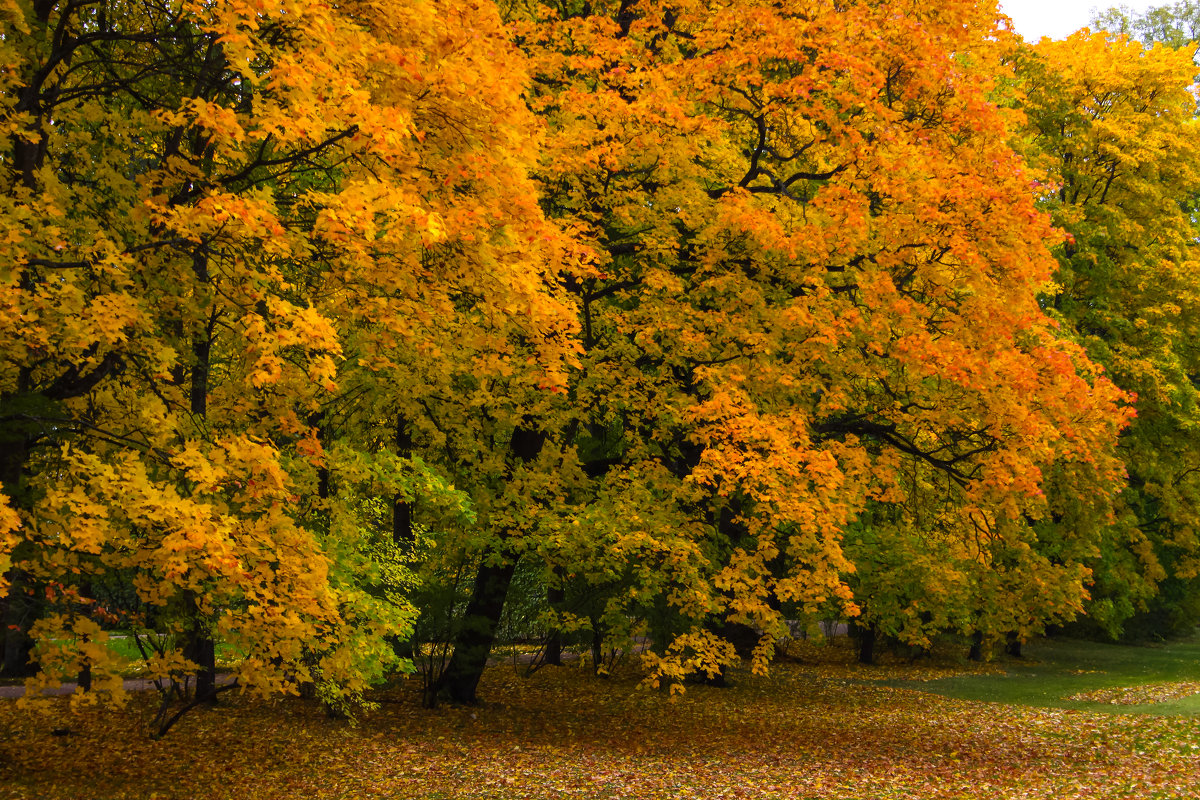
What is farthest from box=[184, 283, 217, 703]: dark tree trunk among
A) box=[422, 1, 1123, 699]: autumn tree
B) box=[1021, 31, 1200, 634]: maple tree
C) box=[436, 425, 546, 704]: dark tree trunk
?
box=[1021, 31, 1200, 634]: maple tree

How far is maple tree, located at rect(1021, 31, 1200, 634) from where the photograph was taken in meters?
25.1

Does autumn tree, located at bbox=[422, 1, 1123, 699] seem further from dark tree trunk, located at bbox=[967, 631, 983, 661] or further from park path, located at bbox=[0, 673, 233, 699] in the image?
dark tree trunk, located at bbox=[967, 631, 983, 661]

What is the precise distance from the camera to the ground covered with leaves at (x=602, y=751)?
11930 mm

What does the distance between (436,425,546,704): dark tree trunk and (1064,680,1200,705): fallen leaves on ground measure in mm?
13794

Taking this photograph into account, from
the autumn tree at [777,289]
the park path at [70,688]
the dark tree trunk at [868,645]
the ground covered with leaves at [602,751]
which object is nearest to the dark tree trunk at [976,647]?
the dark tree trunk at [868,645]

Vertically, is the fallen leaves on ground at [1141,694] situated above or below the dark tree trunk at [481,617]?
below

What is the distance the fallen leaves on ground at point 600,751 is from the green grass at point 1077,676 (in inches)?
86.2

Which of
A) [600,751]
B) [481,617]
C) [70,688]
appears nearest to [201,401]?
[481,617]

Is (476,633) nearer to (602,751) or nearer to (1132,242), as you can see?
(602,751)

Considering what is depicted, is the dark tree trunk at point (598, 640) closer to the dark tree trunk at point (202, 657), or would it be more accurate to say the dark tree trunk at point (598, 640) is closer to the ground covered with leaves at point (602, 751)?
the ground covered with leaves at point (602, 751)

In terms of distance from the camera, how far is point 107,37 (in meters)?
8.84

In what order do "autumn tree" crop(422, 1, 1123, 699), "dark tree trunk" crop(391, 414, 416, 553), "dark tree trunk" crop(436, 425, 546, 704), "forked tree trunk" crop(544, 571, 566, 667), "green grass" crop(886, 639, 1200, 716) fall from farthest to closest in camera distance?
"green grass" crop(886, 639, 1200, 716), "forked tree trunk" crop(544, 571, 566, 667), "dark tree trunk" crop(436, 425, 546, 704), "dark tree trunk" crop(391, 414, 416, 553), "autumn tree" crop(422, 1, 1123, 699)

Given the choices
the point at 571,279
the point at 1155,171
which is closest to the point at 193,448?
the point at 571,279

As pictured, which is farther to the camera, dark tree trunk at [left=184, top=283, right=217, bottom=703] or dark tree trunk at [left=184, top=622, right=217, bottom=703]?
dark tree trunk at [left=184, top=622, right=217, bottom=703]
